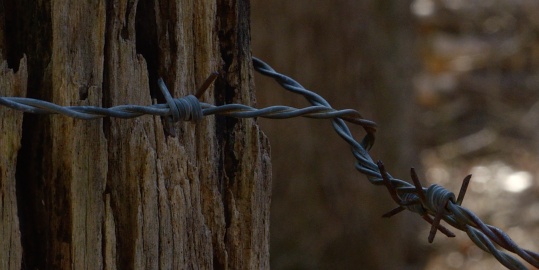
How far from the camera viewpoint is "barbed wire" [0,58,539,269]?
1.50 m

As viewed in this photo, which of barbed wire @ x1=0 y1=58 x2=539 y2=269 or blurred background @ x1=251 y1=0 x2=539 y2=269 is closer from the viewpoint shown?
barbed wire @ x1=0 y1=58 x2=539 y2=269

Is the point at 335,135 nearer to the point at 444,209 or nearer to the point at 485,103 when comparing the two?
the point at 444,209

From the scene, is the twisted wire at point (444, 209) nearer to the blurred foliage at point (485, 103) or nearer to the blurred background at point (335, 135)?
the blurred background at point (335, 135)

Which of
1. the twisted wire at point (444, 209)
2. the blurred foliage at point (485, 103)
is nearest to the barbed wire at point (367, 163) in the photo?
the twisted wire at point (444, 209)

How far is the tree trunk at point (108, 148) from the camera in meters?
1.59

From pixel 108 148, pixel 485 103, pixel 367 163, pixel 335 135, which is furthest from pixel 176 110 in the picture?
pixel 485 103

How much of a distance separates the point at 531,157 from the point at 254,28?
174 inches

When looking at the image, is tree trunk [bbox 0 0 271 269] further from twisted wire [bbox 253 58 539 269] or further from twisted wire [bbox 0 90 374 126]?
twisted wire [bbox 253 58 539 269]

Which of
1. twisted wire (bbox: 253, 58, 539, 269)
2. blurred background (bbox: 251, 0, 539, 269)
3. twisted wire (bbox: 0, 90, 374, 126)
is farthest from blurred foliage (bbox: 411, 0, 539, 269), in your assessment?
twisted wire (bbox: 0, 90, 374, 126)

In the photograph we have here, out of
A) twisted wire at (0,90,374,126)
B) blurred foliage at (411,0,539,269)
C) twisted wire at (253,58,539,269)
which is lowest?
twisted wire at (253,58,539,269)

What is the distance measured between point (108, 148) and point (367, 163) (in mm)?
556

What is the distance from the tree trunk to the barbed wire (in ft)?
0.23

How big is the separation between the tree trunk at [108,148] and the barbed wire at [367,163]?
0.07 meters

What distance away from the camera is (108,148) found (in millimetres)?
1631
